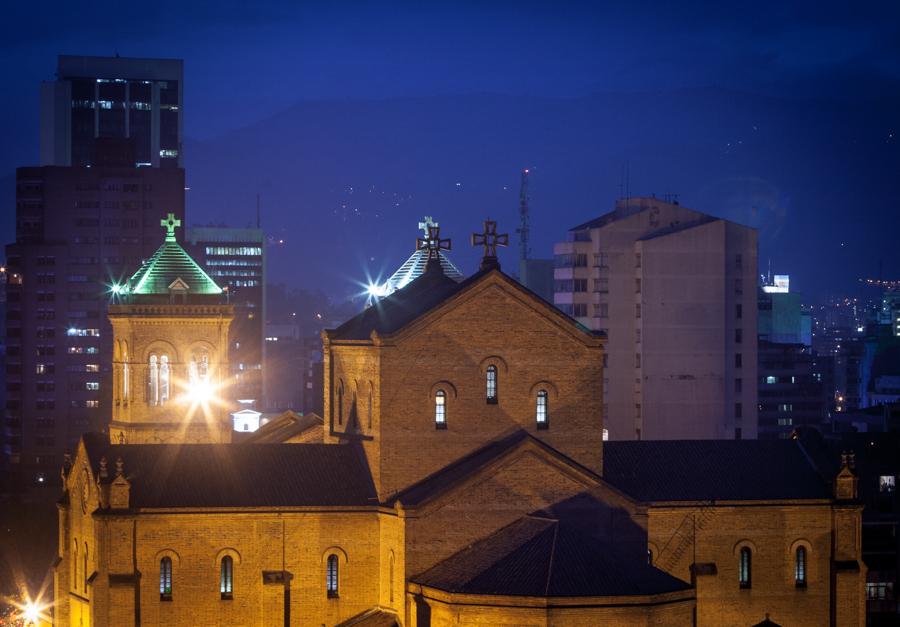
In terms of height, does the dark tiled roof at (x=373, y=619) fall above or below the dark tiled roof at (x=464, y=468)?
below

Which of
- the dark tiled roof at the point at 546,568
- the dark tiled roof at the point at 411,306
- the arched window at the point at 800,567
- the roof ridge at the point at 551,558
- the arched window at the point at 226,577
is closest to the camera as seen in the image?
the roof ridge at the point at 551,558

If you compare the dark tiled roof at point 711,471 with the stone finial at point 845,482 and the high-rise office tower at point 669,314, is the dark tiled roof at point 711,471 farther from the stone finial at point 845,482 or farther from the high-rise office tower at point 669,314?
the high-rise office tower at point 669,314

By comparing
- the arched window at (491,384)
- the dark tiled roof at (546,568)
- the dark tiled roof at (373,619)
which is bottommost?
the dark tiled roof at (373,619)

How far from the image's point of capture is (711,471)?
275ft

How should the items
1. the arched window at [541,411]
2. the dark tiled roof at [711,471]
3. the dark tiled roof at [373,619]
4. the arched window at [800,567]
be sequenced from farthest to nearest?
the arched window at [800,567] → the dark tiled roof at [711,471] → the arched window at [541,411] → the dark tiled roof at [373,619]

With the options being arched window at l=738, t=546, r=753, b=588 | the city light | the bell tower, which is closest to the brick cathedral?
arched window at l=738, t=546, r=753, b=588

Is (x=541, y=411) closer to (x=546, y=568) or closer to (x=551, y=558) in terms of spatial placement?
(x=551, y=558)

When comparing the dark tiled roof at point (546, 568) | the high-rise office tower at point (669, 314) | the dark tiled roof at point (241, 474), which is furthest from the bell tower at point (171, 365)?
the high-rise office tower at point (669, 314)

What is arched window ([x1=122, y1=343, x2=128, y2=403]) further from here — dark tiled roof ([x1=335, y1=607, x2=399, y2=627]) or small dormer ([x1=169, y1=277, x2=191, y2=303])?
dark tiled roof ([x1=335, y1=607, x2=399, y2=627])

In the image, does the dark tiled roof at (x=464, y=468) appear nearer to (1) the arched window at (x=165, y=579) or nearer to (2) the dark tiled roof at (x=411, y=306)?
(2) the dark tiled roof at (x=411, y=306)

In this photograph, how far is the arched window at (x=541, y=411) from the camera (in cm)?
8100

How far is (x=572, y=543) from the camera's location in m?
73.6

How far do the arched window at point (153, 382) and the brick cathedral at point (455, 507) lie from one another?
10.9 m

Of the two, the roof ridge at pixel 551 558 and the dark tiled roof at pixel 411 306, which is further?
the dark tiled roof at pixel 411 306
